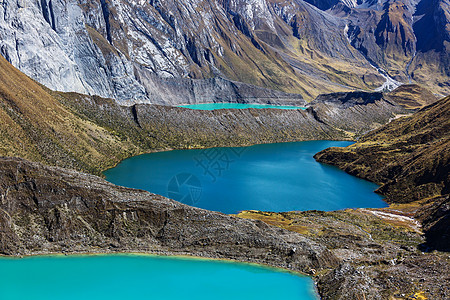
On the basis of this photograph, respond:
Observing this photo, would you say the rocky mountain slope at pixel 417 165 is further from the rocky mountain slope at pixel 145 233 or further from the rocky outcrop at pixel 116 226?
the rocky outcrop at pixel 116 226

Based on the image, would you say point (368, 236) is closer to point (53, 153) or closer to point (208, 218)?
point (208, 218)

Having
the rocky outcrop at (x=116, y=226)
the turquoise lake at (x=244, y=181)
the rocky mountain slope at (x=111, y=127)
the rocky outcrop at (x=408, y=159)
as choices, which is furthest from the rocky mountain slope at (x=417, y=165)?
the rocky mountain slope at (x=111, y=127)

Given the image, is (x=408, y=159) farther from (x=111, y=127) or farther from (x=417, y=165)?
(x=111, y=127)

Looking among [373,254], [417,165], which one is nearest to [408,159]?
[417,165]

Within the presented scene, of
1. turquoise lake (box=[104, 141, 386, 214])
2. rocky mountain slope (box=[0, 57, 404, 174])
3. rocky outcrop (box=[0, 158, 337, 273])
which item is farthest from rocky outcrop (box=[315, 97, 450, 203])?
rocky outcrop (box=[0, 158, 337, 273])

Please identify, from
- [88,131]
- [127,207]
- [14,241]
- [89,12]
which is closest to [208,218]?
[127,207]
